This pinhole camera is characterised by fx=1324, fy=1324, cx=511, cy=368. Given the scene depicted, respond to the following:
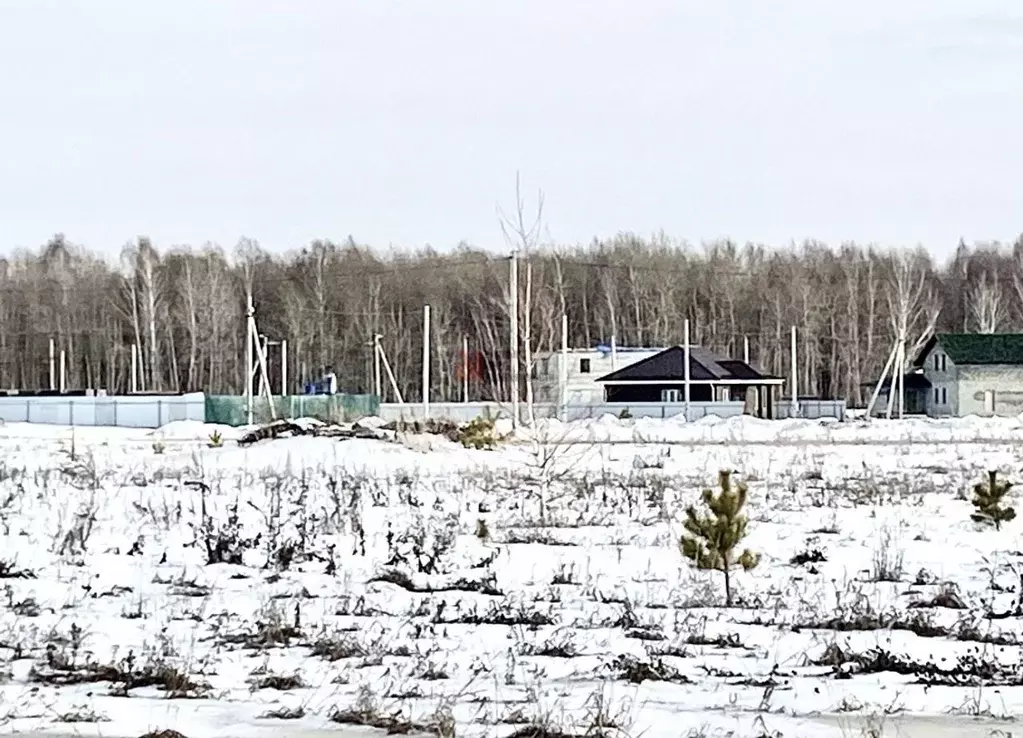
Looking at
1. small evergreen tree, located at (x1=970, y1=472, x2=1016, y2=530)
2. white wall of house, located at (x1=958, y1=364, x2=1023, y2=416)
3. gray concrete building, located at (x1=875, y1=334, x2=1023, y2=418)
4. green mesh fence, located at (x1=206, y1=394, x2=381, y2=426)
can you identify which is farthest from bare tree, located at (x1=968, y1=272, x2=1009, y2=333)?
small evergreen tree, located at (x1=970, y1=472, x2=1016, y2=530)

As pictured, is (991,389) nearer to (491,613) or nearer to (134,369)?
(134,369)

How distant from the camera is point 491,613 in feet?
32.2

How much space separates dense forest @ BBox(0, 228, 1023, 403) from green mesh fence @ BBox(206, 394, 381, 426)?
2324 cm

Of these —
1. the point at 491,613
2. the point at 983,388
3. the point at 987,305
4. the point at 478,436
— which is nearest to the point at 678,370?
the point at 983,388

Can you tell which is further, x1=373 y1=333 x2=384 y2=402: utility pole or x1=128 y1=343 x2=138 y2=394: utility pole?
x1=128 y1=343 x2=138 y2=394: utility pole

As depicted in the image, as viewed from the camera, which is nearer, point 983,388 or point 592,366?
point 983,388

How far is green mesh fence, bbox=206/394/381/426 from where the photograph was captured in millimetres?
55656

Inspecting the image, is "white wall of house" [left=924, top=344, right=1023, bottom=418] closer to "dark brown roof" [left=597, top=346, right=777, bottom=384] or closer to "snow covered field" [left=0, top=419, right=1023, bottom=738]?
"dark brown roof" [left=597, top=346, right=777, bottom=384]

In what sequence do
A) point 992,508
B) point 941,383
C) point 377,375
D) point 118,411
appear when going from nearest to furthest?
point 992,508, point 118,411, point 941,383, point 377,375

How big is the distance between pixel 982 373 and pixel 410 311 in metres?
37.6

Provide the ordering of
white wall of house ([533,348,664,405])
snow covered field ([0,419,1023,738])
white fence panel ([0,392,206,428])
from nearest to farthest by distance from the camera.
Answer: snow covered field ([0,419,1023,738]) → white fence panel ([0,392,206,428]) → white wall of house ([533,348,664,405])

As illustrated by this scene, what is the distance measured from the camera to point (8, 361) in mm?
88062

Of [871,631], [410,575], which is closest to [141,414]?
[410,575]

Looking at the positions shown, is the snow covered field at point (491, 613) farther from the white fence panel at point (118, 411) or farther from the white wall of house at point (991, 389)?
the white wall of house at point (991, 389)
